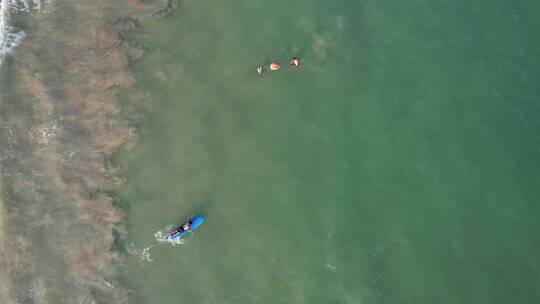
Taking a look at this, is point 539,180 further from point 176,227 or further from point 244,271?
point 176,227

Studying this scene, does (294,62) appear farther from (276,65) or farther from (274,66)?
(274,66)

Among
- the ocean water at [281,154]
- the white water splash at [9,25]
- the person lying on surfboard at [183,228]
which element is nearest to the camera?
the ocean water at [281,154]

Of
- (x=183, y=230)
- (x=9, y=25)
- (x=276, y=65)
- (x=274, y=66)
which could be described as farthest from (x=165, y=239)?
(x=9, y=25)

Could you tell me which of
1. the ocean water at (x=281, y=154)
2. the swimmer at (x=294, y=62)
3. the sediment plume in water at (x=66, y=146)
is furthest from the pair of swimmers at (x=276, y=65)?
the sediment plume in water at (x=66, y=146)

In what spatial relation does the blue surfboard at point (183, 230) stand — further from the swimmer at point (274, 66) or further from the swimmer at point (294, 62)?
the swimmer at point (294, 62)

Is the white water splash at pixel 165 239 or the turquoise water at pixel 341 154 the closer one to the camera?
the turquoise water at pixel 341 154

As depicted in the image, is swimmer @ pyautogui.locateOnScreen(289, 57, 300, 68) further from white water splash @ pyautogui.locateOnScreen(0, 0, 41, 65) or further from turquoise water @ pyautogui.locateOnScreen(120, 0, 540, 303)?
white water splash @ pyautogui.locateOnScreen(0, 0, 41, 65)
